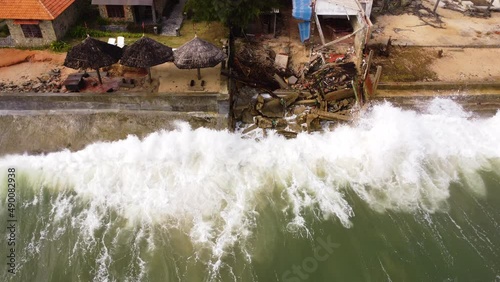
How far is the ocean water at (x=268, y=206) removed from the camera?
14977 mm

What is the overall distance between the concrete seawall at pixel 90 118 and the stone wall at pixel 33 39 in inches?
239

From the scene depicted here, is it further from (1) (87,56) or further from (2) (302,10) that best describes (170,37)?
→ (2) (302,10)

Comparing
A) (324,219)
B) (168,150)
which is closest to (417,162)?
(324,219)

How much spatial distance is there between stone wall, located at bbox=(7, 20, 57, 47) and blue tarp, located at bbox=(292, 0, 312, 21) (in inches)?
626

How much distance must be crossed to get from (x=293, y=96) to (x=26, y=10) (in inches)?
679

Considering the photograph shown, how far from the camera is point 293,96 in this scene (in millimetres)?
21266

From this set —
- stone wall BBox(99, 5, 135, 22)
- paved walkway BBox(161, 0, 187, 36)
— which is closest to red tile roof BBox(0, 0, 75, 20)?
stone wall BBox(99, 5, 135, 22)

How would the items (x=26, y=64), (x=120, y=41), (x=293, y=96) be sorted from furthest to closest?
(x=120, y=41), (x=26, y=64), (x=293, y=96)

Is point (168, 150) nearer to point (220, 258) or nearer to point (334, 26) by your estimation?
point (220, 258)

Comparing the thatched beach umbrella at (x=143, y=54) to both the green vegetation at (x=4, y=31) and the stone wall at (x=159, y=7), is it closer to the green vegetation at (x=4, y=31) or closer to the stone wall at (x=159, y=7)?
the stone wall at (x=159, y=7)

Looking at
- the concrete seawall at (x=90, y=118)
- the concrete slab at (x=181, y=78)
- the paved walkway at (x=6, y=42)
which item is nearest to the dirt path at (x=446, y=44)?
the concrete slab at (x=181, y=78)

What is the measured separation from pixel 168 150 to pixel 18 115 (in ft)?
28.0

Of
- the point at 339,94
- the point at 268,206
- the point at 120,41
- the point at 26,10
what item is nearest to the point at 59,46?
the point at 26,10

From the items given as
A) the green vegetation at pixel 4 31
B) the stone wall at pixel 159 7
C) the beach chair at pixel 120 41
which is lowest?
the green vegetation at pixel 4 31
